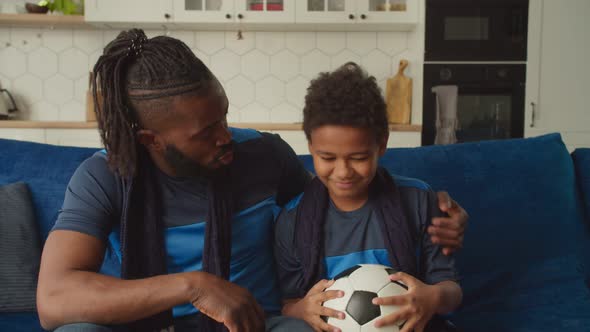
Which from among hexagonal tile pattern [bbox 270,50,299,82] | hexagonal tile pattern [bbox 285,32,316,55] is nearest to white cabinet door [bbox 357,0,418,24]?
hexagonal tile pattern [bbox 285,32,316,55]

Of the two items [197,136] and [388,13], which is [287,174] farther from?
[388,13]

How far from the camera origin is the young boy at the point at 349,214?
1128 mm

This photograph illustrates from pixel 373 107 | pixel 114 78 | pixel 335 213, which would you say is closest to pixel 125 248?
pixel 114 78

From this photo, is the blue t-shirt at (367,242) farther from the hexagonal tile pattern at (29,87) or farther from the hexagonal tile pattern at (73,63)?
the hexagonal tile pattern at (29,87)

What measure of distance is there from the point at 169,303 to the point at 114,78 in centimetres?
54

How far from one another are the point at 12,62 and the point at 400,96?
303 centimetres

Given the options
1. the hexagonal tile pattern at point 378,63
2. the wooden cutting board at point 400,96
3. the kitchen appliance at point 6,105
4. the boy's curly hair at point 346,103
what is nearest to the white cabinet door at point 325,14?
the hexagonal tile pattern at point 378,63

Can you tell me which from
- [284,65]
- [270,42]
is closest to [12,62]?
[270,42]

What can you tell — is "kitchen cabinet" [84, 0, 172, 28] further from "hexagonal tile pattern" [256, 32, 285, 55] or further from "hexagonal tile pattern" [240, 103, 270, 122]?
"hexagonal tile pattern" [240, 103, 270, 122]

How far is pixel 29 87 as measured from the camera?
387 cm

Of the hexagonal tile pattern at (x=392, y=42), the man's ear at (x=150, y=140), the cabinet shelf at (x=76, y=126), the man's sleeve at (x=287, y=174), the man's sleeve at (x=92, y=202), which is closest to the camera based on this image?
the man's sleeve at (x=92, y=202)

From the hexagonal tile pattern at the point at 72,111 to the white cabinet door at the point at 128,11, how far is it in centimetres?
73

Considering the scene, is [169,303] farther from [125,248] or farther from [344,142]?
[344,142]

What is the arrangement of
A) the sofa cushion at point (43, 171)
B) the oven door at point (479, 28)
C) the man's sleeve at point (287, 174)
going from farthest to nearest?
the oven door at point (479, 28) < the sofa cushion at point (43, 171) < the man's sleeve at point (287, 174)
